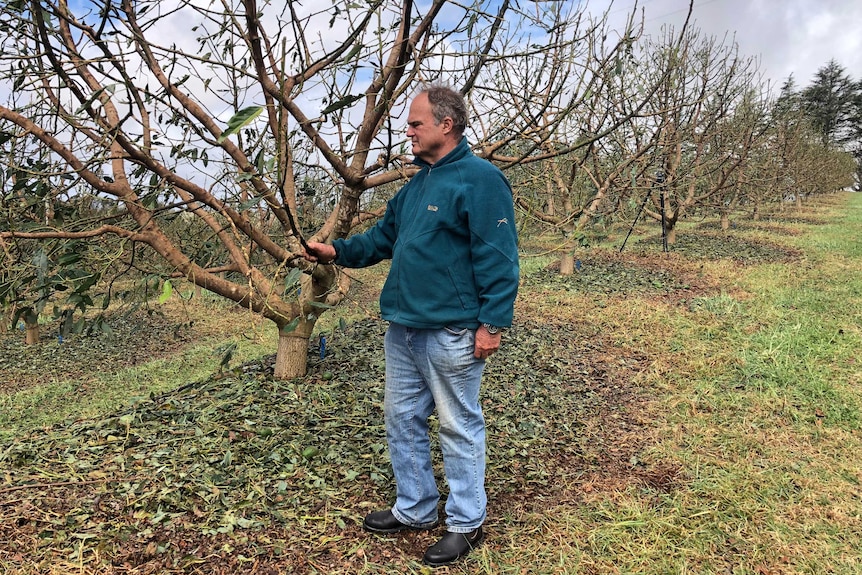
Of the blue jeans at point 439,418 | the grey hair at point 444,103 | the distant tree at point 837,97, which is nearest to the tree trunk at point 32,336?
the blue jeans at point 439,418

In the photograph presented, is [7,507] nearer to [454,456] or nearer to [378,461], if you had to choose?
[378,461]

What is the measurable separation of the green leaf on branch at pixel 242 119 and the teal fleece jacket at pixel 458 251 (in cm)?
74

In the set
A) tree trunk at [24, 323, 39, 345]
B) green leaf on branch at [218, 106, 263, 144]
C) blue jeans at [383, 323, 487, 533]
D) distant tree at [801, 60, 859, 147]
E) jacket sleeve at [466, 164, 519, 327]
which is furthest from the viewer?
distant tree at [801, 60, 859, 147]

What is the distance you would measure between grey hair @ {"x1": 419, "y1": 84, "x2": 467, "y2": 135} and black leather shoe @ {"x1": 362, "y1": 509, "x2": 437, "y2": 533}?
67.5 inches

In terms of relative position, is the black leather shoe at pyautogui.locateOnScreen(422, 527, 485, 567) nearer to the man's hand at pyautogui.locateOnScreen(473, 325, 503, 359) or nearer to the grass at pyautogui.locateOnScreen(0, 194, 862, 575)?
the grass at pyautogui.locateOnScreen(0, 194, 862, 575)

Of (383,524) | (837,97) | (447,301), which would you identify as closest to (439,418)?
(447,301)

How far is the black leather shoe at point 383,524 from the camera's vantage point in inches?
97.0

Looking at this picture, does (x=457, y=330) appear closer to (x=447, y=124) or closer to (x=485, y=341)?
(x=485, y=341)

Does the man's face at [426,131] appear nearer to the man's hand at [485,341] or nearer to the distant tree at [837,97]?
the man's hand at [485,341]

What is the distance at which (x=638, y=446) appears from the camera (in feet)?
11.5

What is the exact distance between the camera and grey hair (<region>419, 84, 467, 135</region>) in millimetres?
2127

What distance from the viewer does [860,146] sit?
4891cm

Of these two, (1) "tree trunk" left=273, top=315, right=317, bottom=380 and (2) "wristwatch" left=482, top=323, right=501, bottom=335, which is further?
(1) "tree trunk" left=273, top=315, right=317, bottom=380

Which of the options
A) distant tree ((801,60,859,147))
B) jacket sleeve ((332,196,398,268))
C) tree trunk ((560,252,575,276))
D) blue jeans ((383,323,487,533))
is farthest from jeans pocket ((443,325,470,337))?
distant tree ((801,60,859,147))
